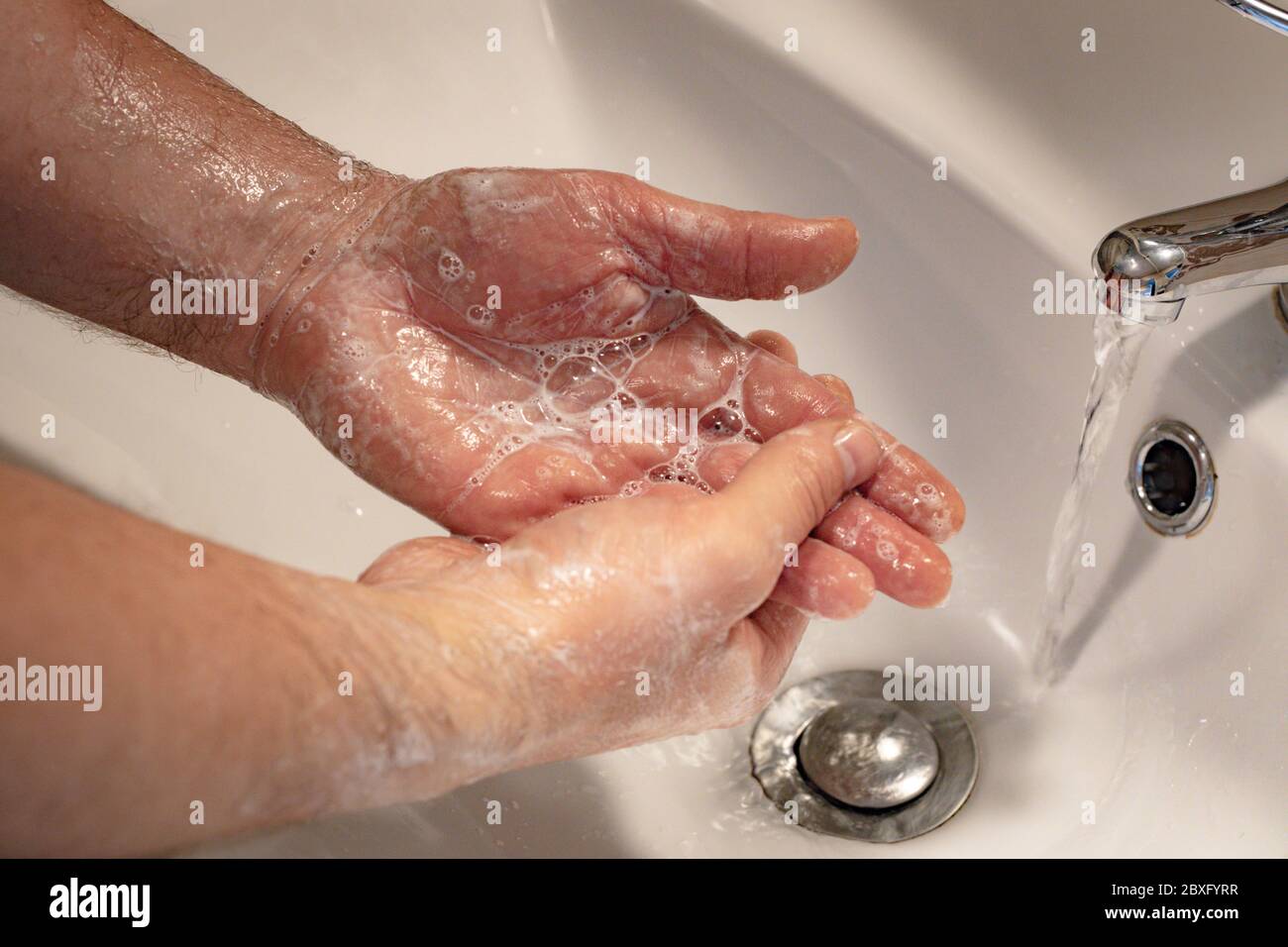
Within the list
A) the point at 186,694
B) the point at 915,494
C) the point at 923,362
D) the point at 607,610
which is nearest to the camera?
the point at 186,694

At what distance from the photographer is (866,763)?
2.05 ft

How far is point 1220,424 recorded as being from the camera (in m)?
0.56

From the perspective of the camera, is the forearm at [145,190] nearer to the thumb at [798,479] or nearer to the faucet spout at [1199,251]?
the thumb at [798,479]

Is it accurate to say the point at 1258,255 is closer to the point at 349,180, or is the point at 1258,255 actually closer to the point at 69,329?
the point at 349,180

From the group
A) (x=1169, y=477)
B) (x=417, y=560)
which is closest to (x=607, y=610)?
(x=417, y=560)

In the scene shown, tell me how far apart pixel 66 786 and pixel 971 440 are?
519 mm

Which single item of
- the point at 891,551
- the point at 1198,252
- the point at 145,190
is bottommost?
the point at 891,551

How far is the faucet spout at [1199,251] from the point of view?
1.46 feet

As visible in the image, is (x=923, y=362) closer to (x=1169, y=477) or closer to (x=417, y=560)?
(x=1169, y=477)

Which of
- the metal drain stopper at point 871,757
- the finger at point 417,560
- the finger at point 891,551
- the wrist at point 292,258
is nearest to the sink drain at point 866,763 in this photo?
the metal drain stopper at point 871,757

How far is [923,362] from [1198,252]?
250 millimetres

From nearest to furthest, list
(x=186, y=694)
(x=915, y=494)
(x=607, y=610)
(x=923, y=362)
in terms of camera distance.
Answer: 1. (x=186, y=694)
2. (x=607, y=610)
3. (x=915, y=494)
4. (x=923, y=362)

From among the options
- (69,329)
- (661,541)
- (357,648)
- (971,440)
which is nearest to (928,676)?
(971,440)

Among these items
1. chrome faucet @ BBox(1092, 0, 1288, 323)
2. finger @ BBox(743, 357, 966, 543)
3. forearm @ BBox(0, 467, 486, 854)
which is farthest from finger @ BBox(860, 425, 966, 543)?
forearm @ BBox(0, 467, 486, 854)
